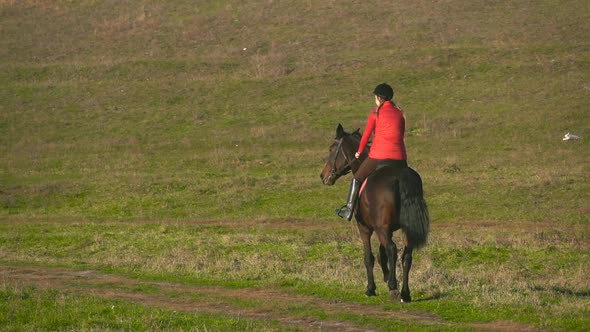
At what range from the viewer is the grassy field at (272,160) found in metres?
14.9

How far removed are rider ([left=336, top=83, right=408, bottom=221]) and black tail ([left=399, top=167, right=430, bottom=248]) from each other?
1.45 ft

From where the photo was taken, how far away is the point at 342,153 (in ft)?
52.7

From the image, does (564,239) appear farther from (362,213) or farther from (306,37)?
(306,37)

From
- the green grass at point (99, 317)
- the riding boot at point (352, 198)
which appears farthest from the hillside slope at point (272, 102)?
the green grass at point (99, 317)

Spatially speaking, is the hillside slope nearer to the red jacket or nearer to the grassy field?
the grassy field

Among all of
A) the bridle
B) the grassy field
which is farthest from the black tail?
the bridle

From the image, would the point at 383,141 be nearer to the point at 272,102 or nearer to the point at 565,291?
the point at 565,291

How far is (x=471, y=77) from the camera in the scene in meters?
51.8

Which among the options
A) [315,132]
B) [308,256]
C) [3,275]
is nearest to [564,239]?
[308,256]

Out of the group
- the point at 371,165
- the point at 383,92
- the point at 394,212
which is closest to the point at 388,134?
the point at 371,165

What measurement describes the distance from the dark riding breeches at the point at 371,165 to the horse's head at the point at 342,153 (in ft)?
2.52

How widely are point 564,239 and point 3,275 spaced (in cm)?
1317

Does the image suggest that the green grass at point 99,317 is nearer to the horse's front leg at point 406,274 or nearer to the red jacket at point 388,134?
the horse's front leg at point 406,274

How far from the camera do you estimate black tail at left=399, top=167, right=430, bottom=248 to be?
567 inches
